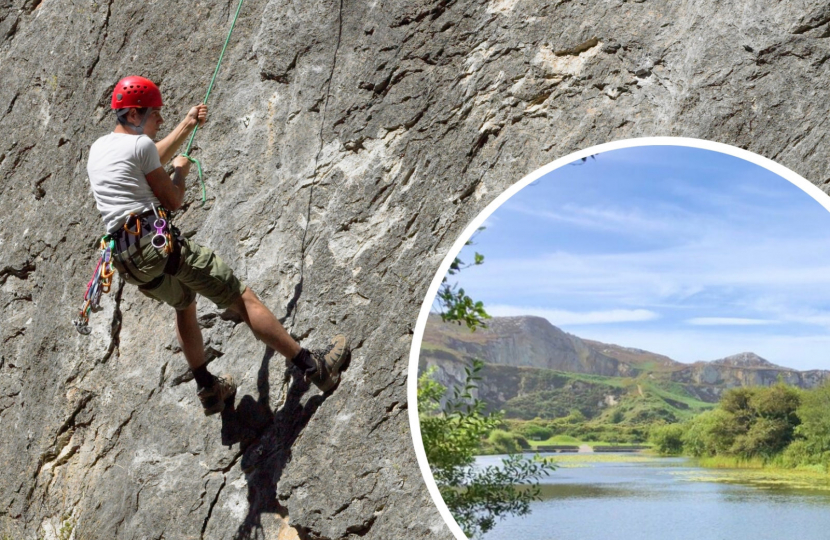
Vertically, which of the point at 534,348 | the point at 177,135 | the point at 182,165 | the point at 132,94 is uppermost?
the point at 132,94

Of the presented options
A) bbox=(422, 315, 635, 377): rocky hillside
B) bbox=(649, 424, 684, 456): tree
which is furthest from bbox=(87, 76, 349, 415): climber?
bbox=(649, 424, 684, 456): tree

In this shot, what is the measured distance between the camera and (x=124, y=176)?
14.3 feet

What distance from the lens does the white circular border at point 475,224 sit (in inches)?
149

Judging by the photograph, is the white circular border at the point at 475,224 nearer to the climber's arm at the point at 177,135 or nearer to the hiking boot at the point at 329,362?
the hiking boot at the point at 329,362

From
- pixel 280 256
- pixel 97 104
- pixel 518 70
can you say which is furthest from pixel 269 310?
pixel 97 104

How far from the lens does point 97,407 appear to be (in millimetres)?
5512

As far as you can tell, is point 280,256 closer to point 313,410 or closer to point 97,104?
point 313,410

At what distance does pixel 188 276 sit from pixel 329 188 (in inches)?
41.5

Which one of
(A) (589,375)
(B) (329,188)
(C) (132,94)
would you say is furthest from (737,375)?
(C) (132,94)

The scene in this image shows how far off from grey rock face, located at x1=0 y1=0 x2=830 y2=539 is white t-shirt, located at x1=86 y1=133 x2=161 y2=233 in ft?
2.79

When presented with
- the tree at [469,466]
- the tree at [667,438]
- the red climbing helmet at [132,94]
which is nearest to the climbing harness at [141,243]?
the red climbing helmet at [132,94]

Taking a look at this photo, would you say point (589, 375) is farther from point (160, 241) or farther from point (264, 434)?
point (160, 241)

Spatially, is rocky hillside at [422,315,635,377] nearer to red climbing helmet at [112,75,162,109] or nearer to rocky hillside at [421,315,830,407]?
rocky hillside at [421,315,830,407]

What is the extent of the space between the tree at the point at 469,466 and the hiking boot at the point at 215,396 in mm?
1247
